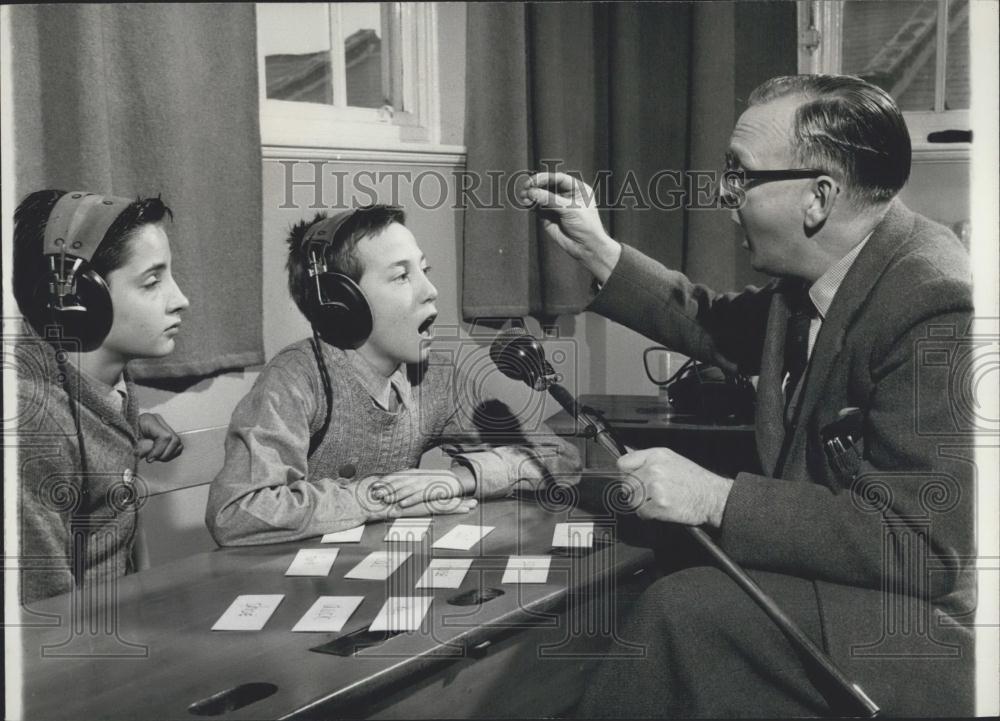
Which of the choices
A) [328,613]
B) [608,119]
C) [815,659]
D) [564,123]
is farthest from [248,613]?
[608,119]

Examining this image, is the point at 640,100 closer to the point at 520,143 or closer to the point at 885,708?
the point at 520,143

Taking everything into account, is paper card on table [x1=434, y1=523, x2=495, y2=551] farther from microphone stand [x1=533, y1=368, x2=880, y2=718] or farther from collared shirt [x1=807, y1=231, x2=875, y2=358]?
collared shirt [x1=807, y1=231, x2=875, y2=358]

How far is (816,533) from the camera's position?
44.4 inches

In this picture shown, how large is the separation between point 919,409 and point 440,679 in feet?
2.17

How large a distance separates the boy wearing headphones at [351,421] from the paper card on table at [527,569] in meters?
0.21

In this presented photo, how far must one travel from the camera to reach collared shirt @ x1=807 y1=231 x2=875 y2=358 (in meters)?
1.32

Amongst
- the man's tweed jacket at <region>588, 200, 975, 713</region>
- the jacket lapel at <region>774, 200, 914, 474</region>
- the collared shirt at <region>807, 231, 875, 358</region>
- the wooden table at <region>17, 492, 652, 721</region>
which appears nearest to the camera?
the wooden table at <region>17, 492, 652, 721</region>

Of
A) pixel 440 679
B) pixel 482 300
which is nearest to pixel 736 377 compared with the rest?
pixel 482 300

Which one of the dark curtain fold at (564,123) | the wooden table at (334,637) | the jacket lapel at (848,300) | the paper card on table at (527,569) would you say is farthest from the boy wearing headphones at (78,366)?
the jacket lapel at (848,300)

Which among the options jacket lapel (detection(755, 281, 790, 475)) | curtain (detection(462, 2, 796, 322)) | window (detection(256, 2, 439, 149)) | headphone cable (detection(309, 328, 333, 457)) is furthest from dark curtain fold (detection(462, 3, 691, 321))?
jacket lapel (detection(755, 281, 790, 475))

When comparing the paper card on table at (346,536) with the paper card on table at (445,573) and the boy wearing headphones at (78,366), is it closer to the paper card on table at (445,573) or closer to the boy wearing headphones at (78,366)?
the paper card on table at (445,573)

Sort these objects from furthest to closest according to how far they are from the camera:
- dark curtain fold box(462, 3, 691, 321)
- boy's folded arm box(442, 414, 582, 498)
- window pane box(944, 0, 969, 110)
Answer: window pane box(944, 0, 969, 110), dark curtain fold box(462, 3, 691, 321), boy's folded arm box(442, 414, 582, 498)

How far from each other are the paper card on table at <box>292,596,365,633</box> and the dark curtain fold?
72cm

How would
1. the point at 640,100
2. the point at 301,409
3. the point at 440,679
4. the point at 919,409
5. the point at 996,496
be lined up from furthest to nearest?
the point at 640,100 < the point at 301,409 < the point at 996,496 < the point at 919,409 < the point at 440,679
